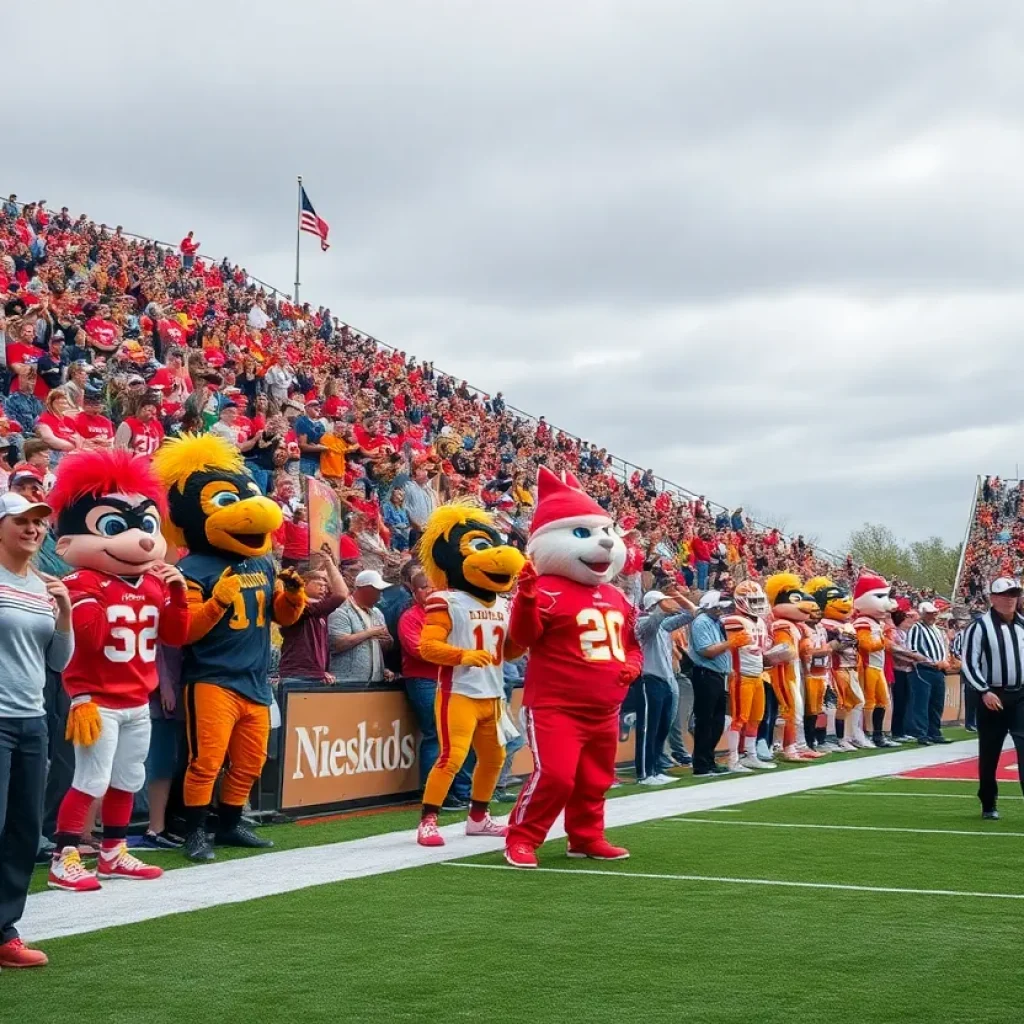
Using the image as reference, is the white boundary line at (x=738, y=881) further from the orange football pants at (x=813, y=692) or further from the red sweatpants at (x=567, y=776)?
the orange football pants at (x=813, y=692)

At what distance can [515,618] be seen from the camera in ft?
27.9

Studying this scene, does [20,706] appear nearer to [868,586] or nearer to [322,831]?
[322,831]

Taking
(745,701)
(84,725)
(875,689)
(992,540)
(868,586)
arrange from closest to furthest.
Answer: (84,725) < (745,701) < (875,689) < (868,586) < (992,540)

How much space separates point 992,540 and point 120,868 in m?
45.6

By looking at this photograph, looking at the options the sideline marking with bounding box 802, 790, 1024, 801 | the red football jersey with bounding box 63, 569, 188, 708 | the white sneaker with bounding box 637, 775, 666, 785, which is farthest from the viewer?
the white sneaker with bounding box 637, 775, 666, 785

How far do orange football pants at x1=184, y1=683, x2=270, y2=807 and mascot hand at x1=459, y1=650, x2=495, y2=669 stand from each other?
1.26m

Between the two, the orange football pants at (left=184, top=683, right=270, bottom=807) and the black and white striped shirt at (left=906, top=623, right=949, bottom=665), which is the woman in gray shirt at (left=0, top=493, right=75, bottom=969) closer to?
the orange football pants at (left=184, top=683, right=270, bottom=807)

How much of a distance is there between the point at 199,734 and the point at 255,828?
1.67 metres

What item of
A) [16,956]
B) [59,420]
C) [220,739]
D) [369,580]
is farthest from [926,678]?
[16,956]

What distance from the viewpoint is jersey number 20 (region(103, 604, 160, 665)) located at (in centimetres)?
768

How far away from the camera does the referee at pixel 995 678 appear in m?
10.6

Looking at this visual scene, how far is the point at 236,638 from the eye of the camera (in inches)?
343

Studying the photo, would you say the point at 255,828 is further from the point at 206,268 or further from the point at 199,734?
the point at 206,268

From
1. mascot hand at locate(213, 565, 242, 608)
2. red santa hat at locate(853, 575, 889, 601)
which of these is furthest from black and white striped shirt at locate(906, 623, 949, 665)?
mascot hand at locate(213, 565, 242, 608)
